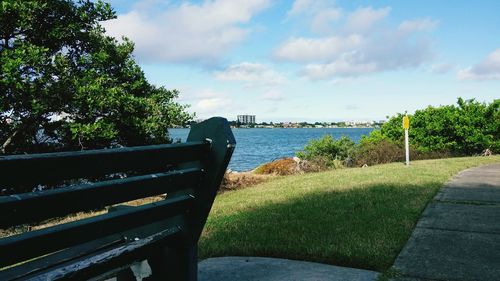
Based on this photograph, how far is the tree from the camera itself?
30.0 ft

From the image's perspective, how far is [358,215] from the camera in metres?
5.97

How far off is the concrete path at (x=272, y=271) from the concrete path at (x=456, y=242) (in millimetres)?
497

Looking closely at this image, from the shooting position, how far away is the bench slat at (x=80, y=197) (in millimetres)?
1469

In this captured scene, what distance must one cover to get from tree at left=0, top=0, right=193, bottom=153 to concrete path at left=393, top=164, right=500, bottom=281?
7.76 meters

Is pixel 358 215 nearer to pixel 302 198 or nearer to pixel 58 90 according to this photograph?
pixel 302 198

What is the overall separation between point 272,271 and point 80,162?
2.47 m

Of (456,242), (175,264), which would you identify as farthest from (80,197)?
(456,242)

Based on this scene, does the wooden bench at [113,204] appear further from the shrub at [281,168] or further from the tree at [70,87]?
the shrub at [281,168]

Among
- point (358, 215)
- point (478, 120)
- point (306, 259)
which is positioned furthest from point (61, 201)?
point (478, 120)

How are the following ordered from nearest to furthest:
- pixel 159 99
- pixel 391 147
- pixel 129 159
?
1. pixel 129 159
2. pixel 159 99
3. pixel 391 147

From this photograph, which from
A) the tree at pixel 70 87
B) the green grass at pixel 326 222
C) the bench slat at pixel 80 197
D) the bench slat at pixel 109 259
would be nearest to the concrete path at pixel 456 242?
the green grass at pixel 326 222

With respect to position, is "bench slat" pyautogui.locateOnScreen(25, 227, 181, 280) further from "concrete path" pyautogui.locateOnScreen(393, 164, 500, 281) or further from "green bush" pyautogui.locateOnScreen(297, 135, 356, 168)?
"green bush" pyautogui.locateOnScreen(297, 135, 356, 168)

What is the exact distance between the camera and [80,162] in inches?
64.4

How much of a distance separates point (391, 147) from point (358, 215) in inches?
517
